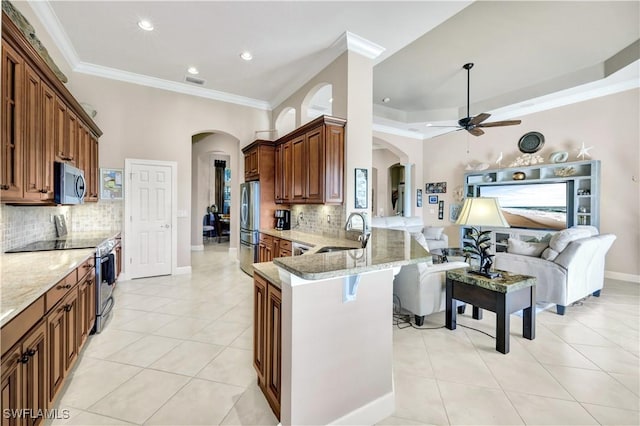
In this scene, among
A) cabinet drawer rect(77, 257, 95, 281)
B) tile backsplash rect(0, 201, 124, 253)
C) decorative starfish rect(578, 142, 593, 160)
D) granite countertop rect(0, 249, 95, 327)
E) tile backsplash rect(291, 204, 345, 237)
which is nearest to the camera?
granite countertop rect(0, 249, 95, 327)

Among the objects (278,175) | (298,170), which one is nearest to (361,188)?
(298,170)

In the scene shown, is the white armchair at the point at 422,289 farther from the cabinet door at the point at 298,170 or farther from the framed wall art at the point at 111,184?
the framed wall art at the point at 111,184

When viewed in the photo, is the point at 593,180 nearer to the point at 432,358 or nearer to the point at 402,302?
the point at 402,302

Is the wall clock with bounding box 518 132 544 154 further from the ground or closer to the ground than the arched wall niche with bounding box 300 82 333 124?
closer to the ground

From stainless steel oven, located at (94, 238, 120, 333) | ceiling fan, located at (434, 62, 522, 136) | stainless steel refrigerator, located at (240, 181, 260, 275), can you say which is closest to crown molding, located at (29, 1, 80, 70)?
stainless steel oven, located at (94, 238, 120, 333)

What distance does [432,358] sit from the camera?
2.34 m

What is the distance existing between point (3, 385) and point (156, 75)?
15.7 ft

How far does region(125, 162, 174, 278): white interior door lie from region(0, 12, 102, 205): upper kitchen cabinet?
5.86 ft

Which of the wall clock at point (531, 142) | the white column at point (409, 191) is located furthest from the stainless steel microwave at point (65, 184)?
the wall clock at point (531, 142)

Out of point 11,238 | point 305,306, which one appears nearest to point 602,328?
point 305,306

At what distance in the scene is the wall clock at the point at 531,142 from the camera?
19.1 ft

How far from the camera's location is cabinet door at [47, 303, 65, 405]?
1.56 meters

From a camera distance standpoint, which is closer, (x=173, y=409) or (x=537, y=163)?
(x=173, y=409)

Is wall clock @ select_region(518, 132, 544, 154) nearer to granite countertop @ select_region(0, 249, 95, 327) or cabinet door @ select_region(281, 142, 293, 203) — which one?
cabinet door @ select_region(281, 142, 293, 203)
